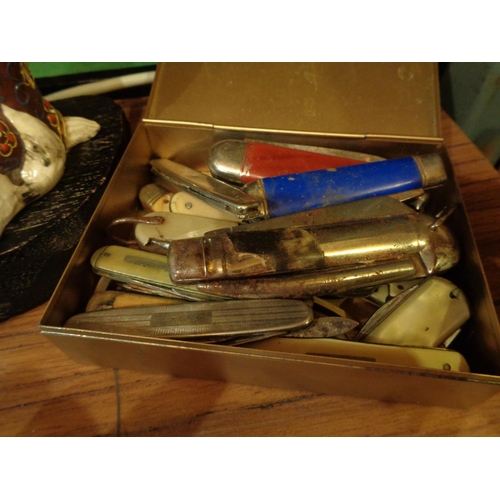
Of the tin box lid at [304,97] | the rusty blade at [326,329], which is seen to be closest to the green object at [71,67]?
the tin box lid at [304,97]

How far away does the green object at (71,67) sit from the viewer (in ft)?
2.74

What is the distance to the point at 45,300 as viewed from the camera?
21.4 inches

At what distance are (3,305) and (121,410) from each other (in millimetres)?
218

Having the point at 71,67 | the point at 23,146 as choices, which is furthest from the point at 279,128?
the point at 71,67

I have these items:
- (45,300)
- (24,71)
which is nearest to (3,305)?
(45,300)

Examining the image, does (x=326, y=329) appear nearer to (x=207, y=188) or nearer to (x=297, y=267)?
(x=297, y=267)

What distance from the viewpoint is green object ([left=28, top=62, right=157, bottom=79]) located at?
834 mm

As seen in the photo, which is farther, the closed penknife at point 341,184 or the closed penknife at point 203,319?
the closed penknife at point 341,184

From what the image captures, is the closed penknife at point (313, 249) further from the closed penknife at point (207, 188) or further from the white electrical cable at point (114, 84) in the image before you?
the white electrical cable at point (114, 84)

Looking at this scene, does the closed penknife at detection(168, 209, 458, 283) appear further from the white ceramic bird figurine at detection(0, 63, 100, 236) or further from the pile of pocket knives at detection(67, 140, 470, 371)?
the white ceramic bird figurine at detection(0, 63, 100, 236)

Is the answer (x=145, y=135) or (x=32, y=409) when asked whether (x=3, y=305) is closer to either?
(x=32, y=409)

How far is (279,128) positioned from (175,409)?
45 centimetres

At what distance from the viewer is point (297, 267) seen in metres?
0.45

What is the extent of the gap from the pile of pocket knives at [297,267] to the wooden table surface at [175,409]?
8 cm
